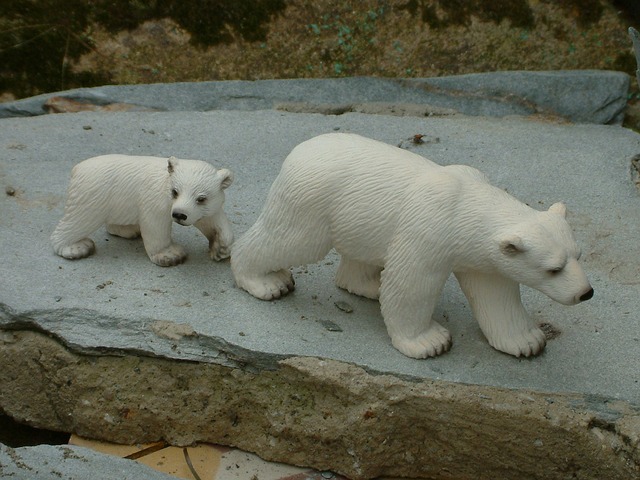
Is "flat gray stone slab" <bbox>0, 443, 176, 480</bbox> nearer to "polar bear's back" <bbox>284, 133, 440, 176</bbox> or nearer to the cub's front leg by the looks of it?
the cub's front leg

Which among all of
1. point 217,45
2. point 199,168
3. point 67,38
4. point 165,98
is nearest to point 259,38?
point 217,45

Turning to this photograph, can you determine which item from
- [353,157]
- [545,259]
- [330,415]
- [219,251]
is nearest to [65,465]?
[330,415]

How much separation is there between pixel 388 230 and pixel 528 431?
2.68 ft

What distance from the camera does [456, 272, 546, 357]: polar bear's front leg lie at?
316 centimetres

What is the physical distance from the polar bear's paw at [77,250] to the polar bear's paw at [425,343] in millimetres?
1346

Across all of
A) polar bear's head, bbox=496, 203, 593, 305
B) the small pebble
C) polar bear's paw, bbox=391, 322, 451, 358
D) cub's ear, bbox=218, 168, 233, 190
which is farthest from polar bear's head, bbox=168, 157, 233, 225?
polar bear's head, bbox=496, 203, 593, 305

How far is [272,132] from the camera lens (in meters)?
4.81

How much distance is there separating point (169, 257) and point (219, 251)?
0.20m

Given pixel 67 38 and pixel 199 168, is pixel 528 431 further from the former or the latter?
pixel 67 38

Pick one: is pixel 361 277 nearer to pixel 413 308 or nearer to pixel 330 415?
pixel 413 308

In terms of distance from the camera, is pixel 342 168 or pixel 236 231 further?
pixel 236 231

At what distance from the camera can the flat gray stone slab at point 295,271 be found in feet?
10.5

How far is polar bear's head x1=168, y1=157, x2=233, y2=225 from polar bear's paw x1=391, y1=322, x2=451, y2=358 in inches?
34.8

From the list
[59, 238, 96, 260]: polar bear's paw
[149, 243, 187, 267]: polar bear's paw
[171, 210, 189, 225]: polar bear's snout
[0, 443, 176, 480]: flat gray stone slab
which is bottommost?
[0, 443, 176, 480]: flat gray stone slab
